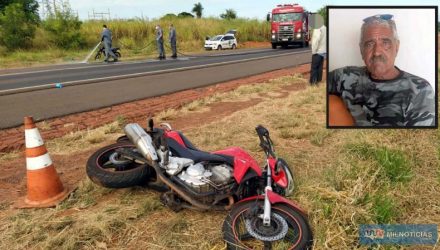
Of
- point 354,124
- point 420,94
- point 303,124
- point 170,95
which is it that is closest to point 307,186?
point 354,124

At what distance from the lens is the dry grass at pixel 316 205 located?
296 cm

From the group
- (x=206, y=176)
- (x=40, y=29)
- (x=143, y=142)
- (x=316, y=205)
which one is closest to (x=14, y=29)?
(x=40, y=29)

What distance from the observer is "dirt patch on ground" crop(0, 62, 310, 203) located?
14.3ft

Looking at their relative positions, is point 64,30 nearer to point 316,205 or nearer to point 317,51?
point 317,51

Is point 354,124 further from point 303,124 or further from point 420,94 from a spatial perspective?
point 303,124

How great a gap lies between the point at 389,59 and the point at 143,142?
2.14 metres

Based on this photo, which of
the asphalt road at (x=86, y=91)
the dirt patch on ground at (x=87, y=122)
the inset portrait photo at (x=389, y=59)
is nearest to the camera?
the inset portrait photo at (x=389, y=59)

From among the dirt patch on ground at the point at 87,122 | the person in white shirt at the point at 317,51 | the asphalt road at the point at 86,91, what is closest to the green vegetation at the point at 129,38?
the asphalt road at the point at 86,91

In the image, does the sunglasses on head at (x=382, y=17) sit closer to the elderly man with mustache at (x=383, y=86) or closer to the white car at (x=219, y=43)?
the elderly man with mustache at (x=383, y=86)

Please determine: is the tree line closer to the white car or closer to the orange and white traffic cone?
the white car

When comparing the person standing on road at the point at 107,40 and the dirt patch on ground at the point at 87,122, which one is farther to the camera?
the person standing on road at the point at 107,40

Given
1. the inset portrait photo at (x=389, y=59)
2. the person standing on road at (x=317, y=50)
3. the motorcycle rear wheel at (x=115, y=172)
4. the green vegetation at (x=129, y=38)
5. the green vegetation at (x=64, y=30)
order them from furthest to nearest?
the green vegetation at (x=64, y=30) → the green vegetation at (x=129, y=38) → the person standing on road at (x=317, y=50) → the motorcycle rear wheel at (x=115, y=172) → the inset portrait photo at (x=389, y=59)

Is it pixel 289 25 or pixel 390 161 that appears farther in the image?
pixel 289 25

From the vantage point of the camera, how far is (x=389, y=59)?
2285mm
